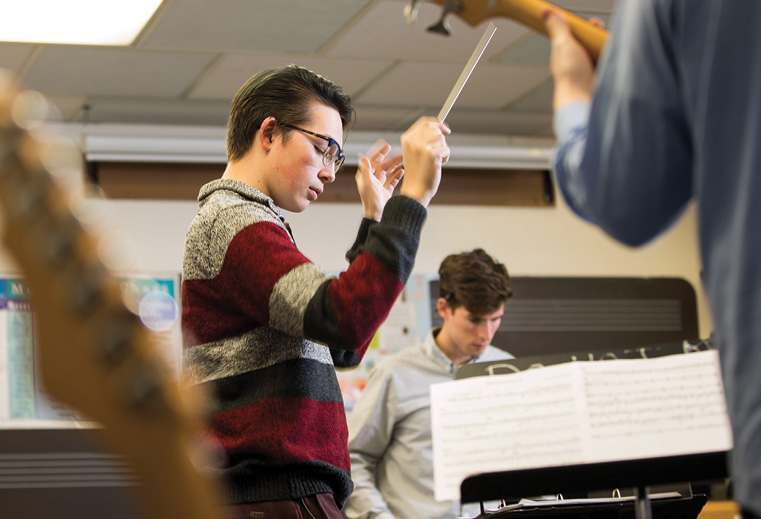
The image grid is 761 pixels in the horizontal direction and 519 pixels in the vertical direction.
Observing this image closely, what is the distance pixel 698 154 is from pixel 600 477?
107 cm

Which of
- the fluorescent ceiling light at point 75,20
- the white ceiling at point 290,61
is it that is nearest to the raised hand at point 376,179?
the white ceiling at point 290,61

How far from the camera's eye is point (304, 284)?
1161 millimetres

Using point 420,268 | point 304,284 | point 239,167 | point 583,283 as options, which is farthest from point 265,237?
point 583,283

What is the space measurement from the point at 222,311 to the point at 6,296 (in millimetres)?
3360

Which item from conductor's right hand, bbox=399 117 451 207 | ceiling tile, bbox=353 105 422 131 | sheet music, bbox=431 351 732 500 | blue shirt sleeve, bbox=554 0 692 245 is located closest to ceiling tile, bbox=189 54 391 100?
ceiling tile, bbox=353 105 422 131

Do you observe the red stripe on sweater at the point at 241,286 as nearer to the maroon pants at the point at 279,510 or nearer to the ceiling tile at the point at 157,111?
the maroon pants at the point at 279,510

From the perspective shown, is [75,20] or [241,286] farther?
[75,20]

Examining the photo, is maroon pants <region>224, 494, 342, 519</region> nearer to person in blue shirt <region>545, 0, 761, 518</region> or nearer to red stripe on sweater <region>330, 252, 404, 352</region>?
red stripe on sweater <region>330, 252, 404, 352</region>

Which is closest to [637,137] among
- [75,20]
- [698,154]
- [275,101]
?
[698,154]

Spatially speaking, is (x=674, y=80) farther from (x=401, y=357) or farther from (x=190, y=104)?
(x=190, y=104)

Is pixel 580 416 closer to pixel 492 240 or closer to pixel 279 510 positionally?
pixel 279 510

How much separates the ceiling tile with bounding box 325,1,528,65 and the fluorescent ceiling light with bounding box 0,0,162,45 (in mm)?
828

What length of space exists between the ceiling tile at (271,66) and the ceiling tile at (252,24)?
13 centimetres

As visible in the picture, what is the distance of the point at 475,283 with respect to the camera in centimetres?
308
